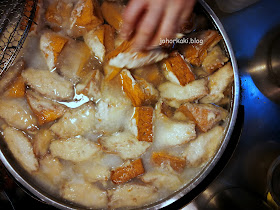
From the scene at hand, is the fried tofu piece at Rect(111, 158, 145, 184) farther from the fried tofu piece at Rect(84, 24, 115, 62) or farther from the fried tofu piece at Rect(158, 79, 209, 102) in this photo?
the fried tofu piece at Rect(84, 24, 115, 62)

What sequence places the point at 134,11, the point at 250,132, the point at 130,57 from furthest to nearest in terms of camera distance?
the point at 250,132
the point at 130,57
the point at 134,11

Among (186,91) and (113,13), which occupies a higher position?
(113,13)

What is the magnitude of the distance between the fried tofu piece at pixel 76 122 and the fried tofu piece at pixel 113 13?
1.45ft

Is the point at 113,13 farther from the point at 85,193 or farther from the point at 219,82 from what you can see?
the point at 85,193

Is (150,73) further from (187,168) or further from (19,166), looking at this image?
(19,166)

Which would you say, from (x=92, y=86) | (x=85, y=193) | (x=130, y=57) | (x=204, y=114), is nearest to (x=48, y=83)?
(x=92, y=86)

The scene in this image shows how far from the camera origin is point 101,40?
1.31 meters

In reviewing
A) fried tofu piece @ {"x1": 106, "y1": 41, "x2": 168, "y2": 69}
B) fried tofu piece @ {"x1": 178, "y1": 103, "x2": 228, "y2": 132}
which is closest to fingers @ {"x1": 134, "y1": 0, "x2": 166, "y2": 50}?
fried tofu piece @ {"x1": 106, "y1": 41, "x2": 168, "y2": 69}

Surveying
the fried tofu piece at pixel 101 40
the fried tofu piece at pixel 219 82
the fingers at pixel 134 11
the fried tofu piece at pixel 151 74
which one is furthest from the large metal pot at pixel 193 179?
the fingers at pixel 134 11

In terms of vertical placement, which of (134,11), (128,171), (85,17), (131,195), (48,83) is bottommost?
(131,195)

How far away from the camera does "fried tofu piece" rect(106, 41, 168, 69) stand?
3.85 ft

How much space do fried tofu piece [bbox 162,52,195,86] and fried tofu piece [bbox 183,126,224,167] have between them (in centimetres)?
30

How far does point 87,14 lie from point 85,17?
19 mm

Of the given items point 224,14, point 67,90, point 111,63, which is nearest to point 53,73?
point 67,90
